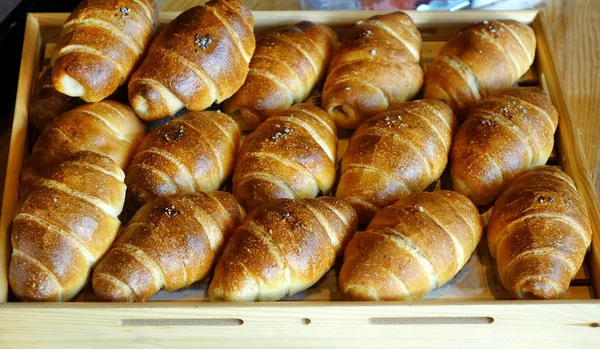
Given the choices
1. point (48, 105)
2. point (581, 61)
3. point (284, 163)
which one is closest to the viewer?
point (284, 163)

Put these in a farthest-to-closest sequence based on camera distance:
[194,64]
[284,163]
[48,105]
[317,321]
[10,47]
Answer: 1. [10,47]
2. [48,105]
3. [194,64]
4. [284,163]
5. [317,321]

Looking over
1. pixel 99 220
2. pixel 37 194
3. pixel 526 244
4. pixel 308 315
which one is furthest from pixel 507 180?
pixel 37 194

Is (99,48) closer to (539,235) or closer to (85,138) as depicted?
(85,138)

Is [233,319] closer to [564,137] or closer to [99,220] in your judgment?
[99,220]

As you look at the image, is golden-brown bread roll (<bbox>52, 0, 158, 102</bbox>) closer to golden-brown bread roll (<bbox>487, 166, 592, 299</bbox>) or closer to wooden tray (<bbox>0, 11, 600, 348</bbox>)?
wooden tray (<bbox>0, 11, 600, 348</bbox>)

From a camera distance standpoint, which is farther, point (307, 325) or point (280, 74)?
point (280, 74)

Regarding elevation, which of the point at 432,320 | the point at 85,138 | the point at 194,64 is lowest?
the point at 432,320

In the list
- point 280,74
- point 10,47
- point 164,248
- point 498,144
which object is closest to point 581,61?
point 498,144
